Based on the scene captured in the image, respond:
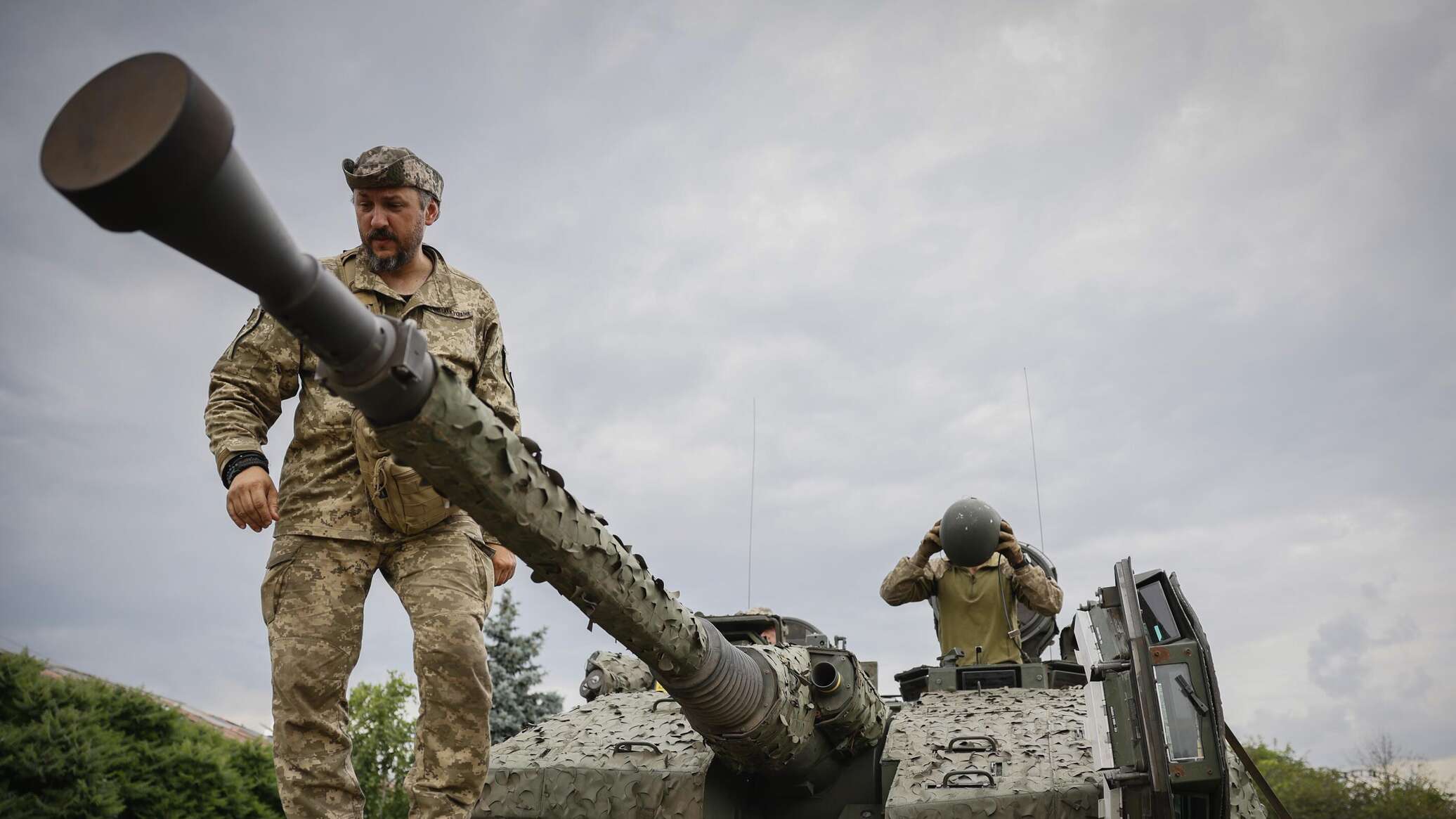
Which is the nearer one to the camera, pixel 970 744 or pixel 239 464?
pixel 239 464

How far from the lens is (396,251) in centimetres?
385

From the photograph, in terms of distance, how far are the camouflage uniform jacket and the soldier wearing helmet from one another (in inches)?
200

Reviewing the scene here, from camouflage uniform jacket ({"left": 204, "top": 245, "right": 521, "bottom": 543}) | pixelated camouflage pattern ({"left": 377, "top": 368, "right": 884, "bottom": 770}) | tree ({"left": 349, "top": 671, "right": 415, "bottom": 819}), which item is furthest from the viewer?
tree ({"left": 349, "top": 671, "right": 415, "bottom": 819})

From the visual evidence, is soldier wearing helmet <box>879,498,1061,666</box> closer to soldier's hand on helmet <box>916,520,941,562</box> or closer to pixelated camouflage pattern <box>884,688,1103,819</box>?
soldier's hand on helmet <box>916,520,941,562</box>

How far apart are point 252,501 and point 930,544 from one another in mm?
5965

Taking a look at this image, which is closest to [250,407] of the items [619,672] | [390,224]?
[390,224]

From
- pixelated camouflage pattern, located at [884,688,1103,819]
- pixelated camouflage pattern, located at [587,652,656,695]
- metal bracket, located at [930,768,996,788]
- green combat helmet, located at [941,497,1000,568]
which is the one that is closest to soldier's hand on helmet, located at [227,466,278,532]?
pixelated camouflage pattern, located at [884,688,1103,819]

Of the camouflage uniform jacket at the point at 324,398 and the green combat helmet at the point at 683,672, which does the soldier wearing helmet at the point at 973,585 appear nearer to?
the green combat helmet at the point at 683,672

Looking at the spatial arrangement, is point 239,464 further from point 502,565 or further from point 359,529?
point 502,565

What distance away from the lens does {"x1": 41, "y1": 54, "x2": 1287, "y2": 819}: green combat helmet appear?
1.99 m

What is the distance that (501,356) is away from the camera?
406cm

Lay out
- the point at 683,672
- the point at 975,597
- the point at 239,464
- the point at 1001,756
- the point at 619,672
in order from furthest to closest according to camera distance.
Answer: the point at 975,597 → the point at 619,672 → the point at 1001,756 → the point at 683,672 → the point at 239,464

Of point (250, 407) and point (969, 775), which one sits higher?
point (250, 407)

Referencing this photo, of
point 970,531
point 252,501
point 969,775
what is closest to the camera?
point 252,501
